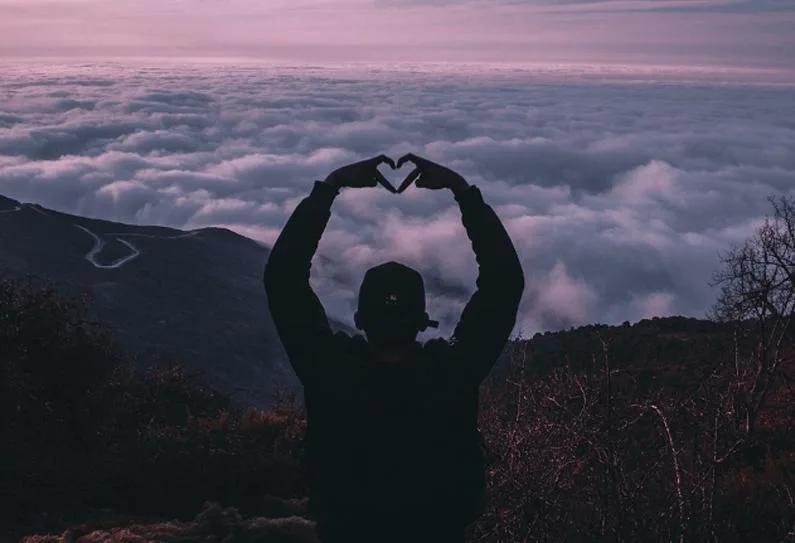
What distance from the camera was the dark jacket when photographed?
2.09 metres

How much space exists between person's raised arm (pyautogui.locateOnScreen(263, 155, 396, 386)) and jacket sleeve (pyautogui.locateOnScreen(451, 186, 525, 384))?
27 centimetres

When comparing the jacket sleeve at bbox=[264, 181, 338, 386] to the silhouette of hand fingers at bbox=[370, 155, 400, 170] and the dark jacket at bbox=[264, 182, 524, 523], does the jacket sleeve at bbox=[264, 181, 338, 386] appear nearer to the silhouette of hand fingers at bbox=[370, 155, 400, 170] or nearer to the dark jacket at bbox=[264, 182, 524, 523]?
the dark jacket at bbox=[264, 182, 524, 523]

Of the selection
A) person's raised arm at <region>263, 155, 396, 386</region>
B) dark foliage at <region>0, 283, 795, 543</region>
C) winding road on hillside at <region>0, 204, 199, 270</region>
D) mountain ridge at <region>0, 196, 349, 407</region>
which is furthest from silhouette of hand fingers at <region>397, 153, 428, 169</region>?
winding road on hillside at <region>0, 204, 199, 270</region>

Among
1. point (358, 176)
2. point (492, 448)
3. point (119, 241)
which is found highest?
point (119, 241)

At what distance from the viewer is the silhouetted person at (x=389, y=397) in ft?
6.86

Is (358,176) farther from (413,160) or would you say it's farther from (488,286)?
(488,286)

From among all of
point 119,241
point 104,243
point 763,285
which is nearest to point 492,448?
point 763,285

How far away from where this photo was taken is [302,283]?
2.22m

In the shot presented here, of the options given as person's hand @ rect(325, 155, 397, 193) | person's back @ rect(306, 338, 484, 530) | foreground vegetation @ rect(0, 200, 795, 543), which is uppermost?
person's hand @ rect(325, 155, 397, 193)

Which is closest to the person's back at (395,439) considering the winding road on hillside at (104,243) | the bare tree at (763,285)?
the bare tree at (763,285)

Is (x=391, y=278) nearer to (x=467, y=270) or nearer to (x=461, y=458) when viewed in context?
(x=461, y=458)

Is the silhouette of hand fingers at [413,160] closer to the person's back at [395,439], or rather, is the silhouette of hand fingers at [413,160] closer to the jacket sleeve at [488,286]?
the jacket sleeve at [488,286]

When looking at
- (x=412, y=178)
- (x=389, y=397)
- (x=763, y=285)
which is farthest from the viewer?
(x=763, y=285)

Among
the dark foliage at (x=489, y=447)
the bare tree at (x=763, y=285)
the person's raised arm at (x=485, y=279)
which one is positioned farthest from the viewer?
the bare tree at (x=763, y=285)
